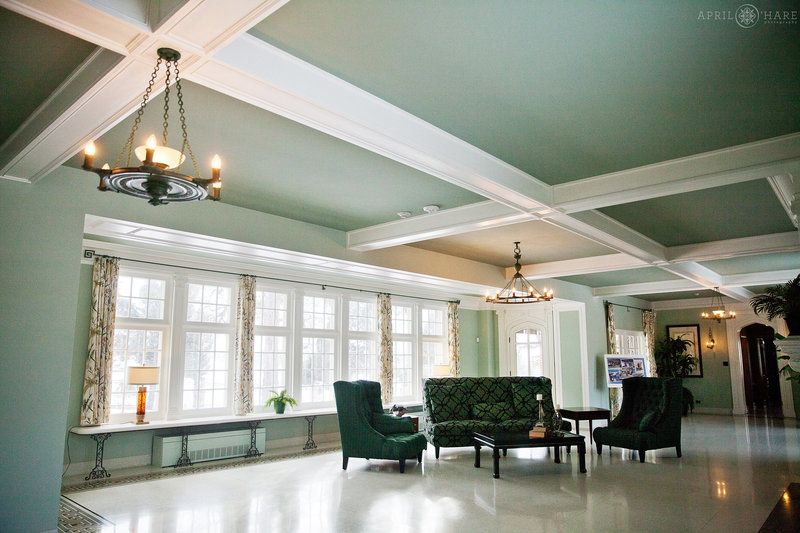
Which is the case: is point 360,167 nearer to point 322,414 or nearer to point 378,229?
point 378,229

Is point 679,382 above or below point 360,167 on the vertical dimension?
below

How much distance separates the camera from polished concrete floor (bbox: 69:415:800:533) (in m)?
4.77

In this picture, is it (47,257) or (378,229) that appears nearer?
(47,257)

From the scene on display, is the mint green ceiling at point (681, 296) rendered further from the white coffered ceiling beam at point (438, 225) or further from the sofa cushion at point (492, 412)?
the white coffered ceiling beam at point (438, 225)

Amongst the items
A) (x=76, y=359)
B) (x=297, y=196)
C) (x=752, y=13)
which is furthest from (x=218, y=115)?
(x=76, y=359)

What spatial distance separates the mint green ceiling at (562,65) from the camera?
9.05 ft

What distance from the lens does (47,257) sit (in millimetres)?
4559

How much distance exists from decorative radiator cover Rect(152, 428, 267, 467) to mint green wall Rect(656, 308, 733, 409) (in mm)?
12584

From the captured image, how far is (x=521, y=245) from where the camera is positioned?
824 cm

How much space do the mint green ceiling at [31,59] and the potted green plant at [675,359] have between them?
15638 millimetres

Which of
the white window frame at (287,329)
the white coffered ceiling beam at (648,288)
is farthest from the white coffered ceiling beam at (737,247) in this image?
the white window frame at (287,329)

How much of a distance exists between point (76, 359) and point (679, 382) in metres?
8.09

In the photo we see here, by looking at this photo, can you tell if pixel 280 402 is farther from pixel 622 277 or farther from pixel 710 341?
pixel 710 341

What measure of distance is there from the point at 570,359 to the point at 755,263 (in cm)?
403
